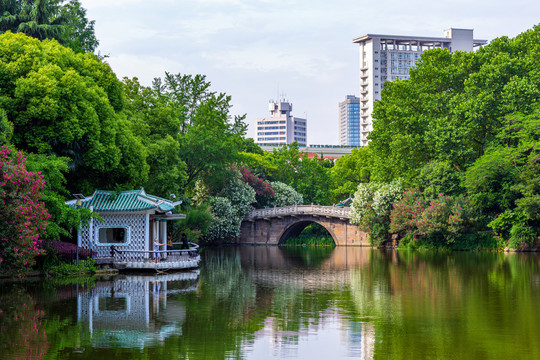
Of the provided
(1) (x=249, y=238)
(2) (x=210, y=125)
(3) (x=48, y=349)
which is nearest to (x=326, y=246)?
(1) (x=249, y=238)

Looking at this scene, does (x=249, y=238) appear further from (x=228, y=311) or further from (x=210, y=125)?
(x=228, y=311)

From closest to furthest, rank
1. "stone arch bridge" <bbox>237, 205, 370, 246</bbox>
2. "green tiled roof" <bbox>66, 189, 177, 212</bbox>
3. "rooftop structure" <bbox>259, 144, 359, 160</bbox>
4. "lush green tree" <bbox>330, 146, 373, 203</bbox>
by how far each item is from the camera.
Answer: "green tiled roof" <bbox>66, 189, 177, 212</bbox>, "stone arch bridge" <bbox>237, 205, 370, 246</bbox>, "lush green tree" <bbox>330, 146, 373, 203</bbox>, "rooftop structure" <bbox>259, 144, 359, 160</bbox>

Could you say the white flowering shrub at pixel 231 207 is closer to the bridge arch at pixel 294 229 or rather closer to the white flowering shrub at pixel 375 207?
the bridge arch at pixel 294 229

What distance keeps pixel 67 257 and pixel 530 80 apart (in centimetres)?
3177

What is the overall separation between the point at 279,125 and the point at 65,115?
16667cm

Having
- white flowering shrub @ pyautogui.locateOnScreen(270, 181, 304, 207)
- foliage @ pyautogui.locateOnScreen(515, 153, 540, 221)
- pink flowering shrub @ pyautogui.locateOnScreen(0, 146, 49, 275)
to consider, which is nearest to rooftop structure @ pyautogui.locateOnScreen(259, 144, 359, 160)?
white flowering shrub @ pyautogui.locateOnScreen(270, 181, 304, 207)

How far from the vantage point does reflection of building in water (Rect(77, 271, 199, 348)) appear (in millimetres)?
12719

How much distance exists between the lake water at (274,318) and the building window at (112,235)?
3.36 meters

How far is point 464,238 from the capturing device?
1810 inches

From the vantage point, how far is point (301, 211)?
60.3 m

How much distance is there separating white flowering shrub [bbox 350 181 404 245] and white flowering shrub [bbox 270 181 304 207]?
1130 centimetres

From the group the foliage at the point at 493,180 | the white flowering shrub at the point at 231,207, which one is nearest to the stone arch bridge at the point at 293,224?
the white flowering shrub at the point at 231,207

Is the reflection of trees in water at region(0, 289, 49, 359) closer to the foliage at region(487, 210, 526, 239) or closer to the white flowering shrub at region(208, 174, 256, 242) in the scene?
the foliage at region(487, 210, 526, 239)

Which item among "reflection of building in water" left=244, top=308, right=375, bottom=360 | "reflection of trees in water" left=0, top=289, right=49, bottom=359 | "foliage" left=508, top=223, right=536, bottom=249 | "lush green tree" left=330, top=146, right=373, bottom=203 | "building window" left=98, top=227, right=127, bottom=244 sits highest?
"lush green tree" left=330, top=146, right=373, bottom=203
